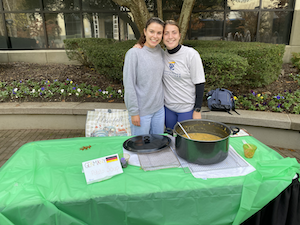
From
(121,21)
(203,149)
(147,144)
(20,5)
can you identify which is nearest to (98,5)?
(121,21)

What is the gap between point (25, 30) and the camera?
8.00 meters

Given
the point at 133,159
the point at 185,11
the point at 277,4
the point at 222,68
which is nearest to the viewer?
the point at 133,159

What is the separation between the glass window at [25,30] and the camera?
7.86m

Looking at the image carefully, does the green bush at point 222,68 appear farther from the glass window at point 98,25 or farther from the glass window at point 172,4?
the glass window at point 98,25

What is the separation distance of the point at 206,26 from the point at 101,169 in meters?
7.24

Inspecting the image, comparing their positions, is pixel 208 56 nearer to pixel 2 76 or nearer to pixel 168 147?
pixel 168 147

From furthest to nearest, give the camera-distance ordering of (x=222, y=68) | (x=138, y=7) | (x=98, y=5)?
(x=98, y=5) < (x=138, y=7) < (x=222, y=68)

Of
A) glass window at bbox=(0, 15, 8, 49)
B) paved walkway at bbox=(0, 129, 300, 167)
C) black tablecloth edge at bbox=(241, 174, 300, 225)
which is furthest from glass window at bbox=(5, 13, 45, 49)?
black tablecloth edge at bbox=(241, 174, 300, 225)

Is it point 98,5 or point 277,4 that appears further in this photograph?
point 98,5

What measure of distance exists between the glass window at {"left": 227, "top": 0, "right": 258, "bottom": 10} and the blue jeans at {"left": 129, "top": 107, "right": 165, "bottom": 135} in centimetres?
647

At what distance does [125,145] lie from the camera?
1783mm

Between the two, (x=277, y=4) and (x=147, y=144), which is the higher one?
(x=277, y=4)

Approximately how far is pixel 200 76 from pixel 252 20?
21.1 ft

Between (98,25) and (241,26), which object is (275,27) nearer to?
(241,26)
